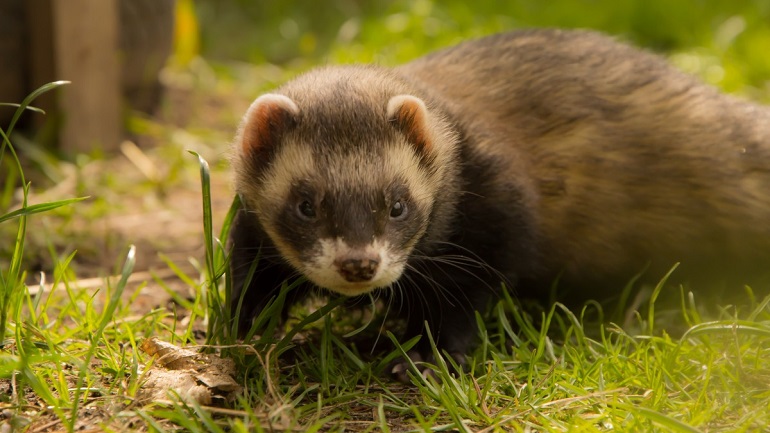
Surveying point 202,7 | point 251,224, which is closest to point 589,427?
point 251,224

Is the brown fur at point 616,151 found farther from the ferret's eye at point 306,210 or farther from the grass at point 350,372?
the ferret's eye at point 306,210

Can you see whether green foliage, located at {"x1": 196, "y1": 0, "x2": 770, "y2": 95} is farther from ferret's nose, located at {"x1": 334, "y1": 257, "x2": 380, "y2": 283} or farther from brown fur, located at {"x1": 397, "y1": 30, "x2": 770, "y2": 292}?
ferret's nose, located at {"x1": 334, "y1": 257, "x2": 380, "y2": 283}

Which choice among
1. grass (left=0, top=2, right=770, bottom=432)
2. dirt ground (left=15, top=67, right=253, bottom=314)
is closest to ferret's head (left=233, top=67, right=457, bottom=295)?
grass (left=0, top=2, right=770, bottom=432)

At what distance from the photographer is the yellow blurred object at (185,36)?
8344 millimetres

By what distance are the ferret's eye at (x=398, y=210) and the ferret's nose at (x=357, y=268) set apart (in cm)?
31

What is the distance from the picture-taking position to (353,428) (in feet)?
10.9

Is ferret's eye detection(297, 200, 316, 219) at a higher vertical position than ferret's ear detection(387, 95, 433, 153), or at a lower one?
lower

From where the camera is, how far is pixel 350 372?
377 centimetres

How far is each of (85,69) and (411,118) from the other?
377cm

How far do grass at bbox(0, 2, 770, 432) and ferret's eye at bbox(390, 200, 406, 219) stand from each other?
0.49m

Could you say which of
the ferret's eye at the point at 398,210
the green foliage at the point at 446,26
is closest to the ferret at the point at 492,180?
the ferret's eye at the point at 398,210

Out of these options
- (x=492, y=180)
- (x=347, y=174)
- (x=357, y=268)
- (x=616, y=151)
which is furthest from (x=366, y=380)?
(x=616, y=151)

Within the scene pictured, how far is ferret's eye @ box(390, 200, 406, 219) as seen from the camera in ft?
11.7

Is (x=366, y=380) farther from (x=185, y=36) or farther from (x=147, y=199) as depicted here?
(x=185, y=36)
